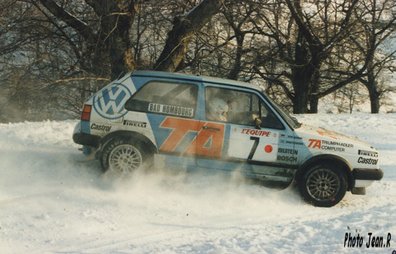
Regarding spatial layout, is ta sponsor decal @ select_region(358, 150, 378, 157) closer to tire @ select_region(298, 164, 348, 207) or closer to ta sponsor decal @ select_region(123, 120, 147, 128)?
tire @ select_region(298, 164, 348, 207)

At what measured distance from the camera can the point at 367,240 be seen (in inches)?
218

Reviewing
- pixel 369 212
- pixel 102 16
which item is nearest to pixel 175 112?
pixel 369 212

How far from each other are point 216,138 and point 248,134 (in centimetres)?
49

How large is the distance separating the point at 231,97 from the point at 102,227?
287 centimetres

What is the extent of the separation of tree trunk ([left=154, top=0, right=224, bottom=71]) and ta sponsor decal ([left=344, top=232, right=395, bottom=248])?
7.89 metres

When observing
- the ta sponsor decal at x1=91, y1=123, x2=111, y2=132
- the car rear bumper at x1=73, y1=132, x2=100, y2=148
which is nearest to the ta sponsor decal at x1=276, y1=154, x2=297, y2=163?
the ta sponsor decal at x1=91, y1=123, x2=111, y2=132

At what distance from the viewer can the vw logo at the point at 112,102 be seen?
751cm

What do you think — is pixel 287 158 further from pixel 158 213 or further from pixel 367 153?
pixel 158 213

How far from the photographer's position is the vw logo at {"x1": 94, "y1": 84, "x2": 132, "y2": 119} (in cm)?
751

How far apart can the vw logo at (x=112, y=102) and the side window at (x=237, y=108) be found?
1284 millimetres

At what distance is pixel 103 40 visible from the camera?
42.0ft

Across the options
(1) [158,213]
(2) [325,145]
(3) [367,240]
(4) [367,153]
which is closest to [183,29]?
(2) [325,145]

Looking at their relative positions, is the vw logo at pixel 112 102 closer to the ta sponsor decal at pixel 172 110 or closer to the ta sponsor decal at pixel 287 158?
the ta sponsor decal at pixel 172 110

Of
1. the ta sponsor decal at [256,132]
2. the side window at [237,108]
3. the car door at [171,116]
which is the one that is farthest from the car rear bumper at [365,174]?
the car door at [171,116]
